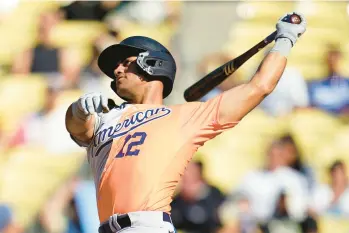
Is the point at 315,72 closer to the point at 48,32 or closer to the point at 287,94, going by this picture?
the point at 287,94

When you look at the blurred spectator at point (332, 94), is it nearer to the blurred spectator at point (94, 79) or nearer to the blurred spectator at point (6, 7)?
the blurred spectator at point (94, 79)

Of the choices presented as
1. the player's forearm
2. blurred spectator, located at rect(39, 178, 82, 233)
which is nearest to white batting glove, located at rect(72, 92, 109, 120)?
the player's forearm

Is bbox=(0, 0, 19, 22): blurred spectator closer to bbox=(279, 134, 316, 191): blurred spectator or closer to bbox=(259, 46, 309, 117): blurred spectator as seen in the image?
bbox=(259, 46, 309, 117): blurred spectator

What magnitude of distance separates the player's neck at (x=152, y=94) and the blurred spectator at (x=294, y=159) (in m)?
4.56

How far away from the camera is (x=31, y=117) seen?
9727mm

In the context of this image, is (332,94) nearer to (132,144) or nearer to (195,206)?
(195,206)

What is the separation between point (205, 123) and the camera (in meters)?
4.33

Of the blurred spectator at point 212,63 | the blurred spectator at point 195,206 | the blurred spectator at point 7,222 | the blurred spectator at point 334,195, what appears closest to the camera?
the blurred spectator at point 195,206

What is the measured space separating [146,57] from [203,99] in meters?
4.47

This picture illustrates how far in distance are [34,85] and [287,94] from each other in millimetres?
3090

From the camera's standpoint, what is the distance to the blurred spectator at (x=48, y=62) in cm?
990

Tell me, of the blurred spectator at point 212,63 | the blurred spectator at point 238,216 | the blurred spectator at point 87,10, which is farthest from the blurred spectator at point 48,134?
the blurred spectator at point 238,216

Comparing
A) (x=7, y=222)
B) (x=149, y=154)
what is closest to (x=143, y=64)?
(x=149, y=154)

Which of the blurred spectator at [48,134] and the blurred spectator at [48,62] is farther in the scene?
the blurred spectator at [48,62]
